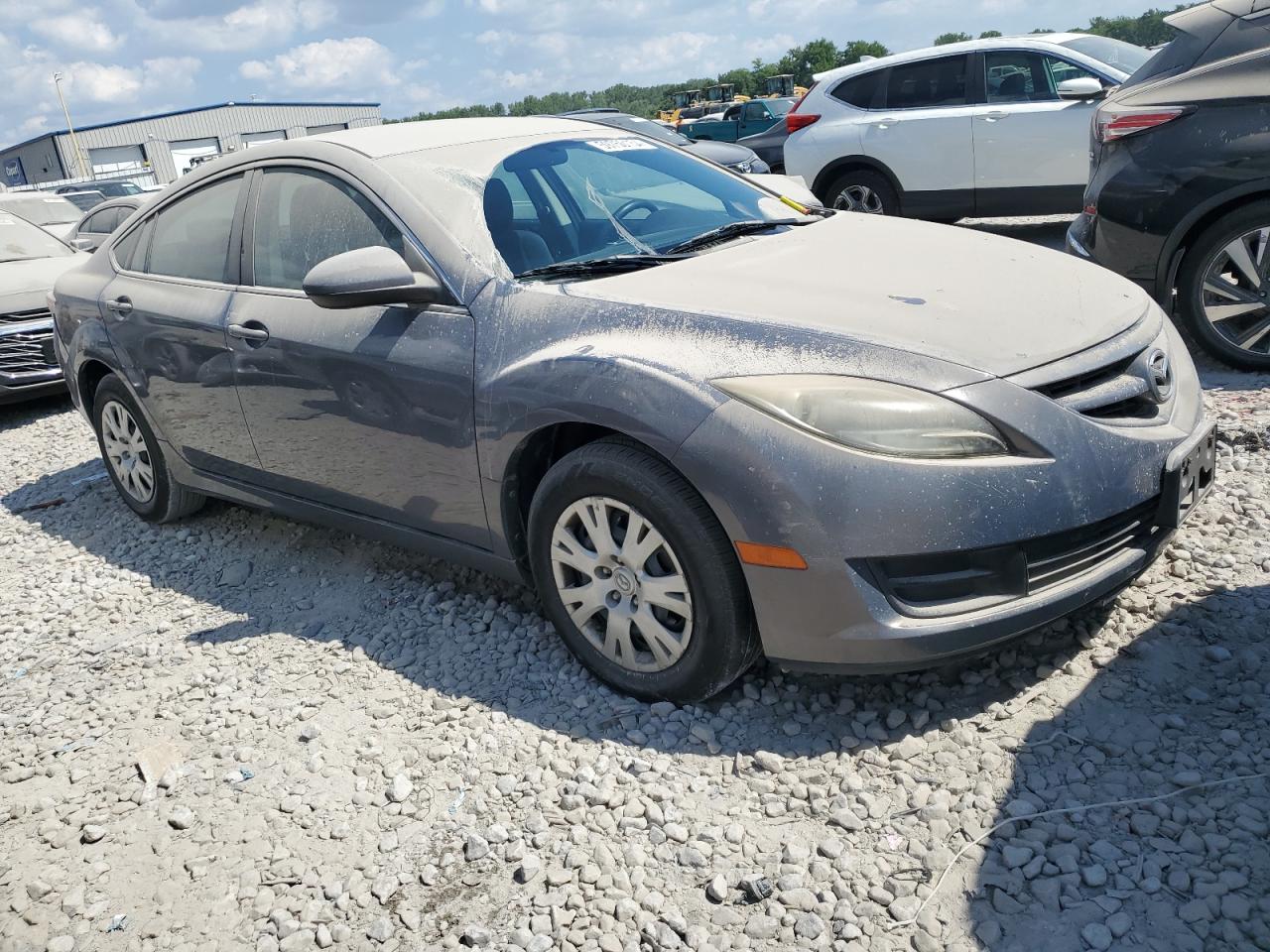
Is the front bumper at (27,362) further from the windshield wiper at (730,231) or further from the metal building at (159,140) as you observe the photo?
the metal building at (159,140)

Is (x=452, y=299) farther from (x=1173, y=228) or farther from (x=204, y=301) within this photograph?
→ (x=1173, y=228)

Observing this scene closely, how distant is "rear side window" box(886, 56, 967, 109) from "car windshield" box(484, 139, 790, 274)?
6.04m

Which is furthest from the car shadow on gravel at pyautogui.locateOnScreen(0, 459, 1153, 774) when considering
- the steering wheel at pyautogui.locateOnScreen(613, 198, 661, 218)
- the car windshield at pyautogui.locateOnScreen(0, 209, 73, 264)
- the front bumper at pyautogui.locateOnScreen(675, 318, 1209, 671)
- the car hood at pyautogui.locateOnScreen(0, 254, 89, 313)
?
the car windshield at pyautogui.locateOnScreen(0, 209, 73, 264)

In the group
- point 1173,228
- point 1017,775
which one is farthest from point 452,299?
point 1173,228

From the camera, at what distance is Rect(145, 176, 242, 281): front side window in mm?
4172

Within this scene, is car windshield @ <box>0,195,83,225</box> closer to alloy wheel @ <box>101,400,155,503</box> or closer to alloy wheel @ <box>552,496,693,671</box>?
alloy wheel @ <box>101,400,155,503</box>

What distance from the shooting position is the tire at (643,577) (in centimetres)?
273

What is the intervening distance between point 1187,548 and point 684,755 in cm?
188

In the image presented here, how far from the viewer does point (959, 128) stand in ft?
29.9

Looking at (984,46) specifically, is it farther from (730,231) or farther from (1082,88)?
(730,231)

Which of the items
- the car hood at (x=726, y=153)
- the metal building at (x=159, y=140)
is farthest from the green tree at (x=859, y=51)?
the car hood at (x=726, y=153)

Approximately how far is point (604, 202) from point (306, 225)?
1.09 metres

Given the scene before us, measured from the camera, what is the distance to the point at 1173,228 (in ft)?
16.2

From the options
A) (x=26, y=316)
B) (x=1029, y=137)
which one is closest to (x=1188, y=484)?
(x=1029, y=137)
